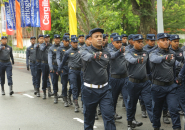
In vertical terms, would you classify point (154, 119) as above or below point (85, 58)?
below

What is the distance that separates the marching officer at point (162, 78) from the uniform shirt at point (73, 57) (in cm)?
331

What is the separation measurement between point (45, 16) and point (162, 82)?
1285cm

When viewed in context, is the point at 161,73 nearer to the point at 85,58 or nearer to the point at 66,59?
the point at 85,58

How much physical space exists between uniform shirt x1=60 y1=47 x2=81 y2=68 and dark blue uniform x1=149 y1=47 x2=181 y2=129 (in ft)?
10.9

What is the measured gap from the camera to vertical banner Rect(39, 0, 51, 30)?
672 inches

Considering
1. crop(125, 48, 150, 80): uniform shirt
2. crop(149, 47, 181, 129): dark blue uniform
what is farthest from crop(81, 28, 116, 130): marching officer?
crop(125, 48, 150, 80): uniform shirt

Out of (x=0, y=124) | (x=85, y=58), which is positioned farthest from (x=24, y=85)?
(x=85, y=58)

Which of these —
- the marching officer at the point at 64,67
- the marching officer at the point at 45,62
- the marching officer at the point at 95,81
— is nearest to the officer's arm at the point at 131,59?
the marching officer at the point at 95,81

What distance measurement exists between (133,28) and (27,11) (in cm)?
1147

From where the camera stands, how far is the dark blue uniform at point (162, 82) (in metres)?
5.62

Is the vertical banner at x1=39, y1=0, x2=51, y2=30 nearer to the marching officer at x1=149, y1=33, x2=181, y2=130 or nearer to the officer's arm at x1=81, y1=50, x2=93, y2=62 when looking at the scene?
the marching officer at x1=149, y1=33, x2=181, y2=130

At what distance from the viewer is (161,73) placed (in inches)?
228

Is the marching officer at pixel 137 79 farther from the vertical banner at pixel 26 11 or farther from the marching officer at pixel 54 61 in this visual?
the vertical banner at pixel 26 11

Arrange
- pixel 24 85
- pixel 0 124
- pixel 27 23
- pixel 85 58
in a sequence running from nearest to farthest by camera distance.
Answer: pixel 85 58 < pixel 0 124 < pixel 24 85 < pixel 27 23
